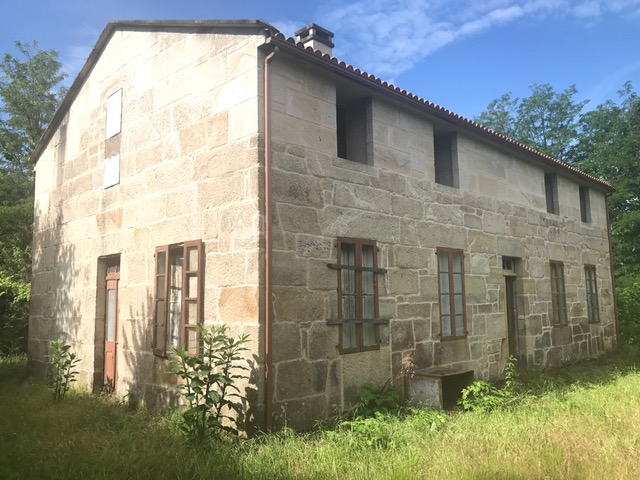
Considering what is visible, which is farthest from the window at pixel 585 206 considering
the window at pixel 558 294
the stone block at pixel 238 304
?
the stone block at pixel 238 304

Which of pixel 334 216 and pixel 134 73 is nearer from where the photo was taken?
pixel 334 216

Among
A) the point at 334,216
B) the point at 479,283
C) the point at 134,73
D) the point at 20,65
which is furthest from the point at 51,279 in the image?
the point at 20,65

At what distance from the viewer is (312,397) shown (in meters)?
5.76

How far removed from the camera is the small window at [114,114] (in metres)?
8.05

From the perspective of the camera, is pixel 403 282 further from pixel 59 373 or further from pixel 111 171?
pixel 59 373

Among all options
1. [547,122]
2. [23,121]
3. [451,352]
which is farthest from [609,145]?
[23,121]

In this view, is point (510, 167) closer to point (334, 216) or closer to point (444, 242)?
point (444, 242)

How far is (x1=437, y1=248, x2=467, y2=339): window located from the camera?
791 cm

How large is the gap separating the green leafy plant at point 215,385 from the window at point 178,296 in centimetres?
62

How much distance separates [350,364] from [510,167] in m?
5.71

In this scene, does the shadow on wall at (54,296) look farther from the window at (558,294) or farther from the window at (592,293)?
the window at (592,293)

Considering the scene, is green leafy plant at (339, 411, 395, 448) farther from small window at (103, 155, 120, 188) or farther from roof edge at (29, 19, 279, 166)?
small window at (103, 155, 120, 188)

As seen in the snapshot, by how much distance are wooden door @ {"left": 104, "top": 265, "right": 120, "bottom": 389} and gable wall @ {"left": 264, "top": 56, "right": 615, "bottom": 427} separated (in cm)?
356

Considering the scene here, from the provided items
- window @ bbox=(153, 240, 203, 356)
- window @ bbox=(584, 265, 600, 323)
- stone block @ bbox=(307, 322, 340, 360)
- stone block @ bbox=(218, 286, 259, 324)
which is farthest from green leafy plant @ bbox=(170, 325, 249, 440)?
window @ bbox=(584, 265, 600, 323)
